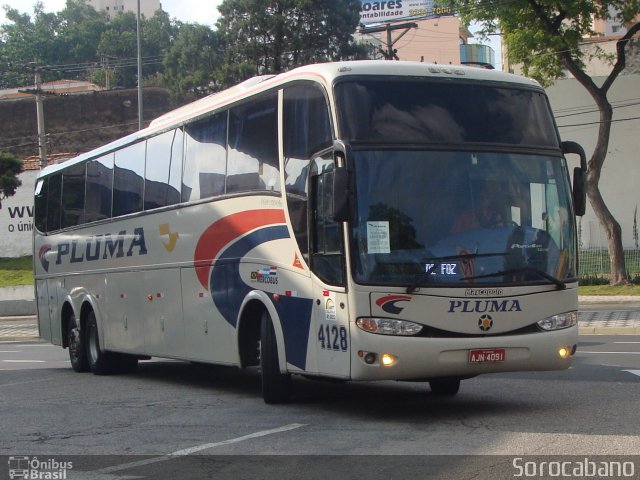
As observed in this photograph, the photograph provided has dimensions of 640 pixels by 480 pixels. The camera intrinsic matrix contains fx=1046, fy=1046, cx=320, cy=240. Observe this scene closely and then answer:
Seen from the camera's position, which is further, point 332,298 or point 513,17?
point 513,17

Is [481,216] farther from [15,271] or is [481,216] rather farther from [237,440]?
[15,271]

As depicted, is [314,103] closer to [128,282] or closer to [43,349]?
[128,282]

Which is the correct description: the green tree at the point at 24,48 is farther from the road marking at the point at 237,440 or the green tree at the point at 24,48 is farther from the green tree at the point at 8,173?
the road marking at the point at 237,440

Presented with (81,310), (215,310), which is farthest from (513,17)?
(215,310)

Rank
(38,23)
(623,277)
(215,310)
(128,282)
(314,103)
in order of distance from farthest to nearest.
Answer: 1. (38,23)
2. (623,277)
3. (128,282)
4. (215,310)
5. (314,103)

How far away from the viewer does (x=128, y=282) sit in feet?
52.5

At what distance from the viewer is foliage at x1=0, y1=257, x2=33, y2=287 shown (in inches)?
1816

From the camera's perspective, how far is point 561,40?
31.9m

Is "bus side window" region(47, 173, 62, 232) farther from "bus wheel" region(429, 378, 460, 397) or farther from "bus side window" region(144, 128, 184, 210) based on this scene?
"bus wheel" region(429, 378, 460, 397)

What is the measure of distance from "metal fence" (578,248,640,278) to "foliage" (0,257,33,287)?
76.7 ft

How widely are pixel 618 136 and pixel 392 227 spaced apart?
3668 centimetres

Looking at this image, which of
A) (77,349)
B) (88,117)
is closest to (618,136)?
(77,349)

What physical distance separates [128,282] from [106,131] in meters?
54.6

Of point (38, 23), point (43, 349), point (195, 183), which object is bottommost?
point (43, 349)
